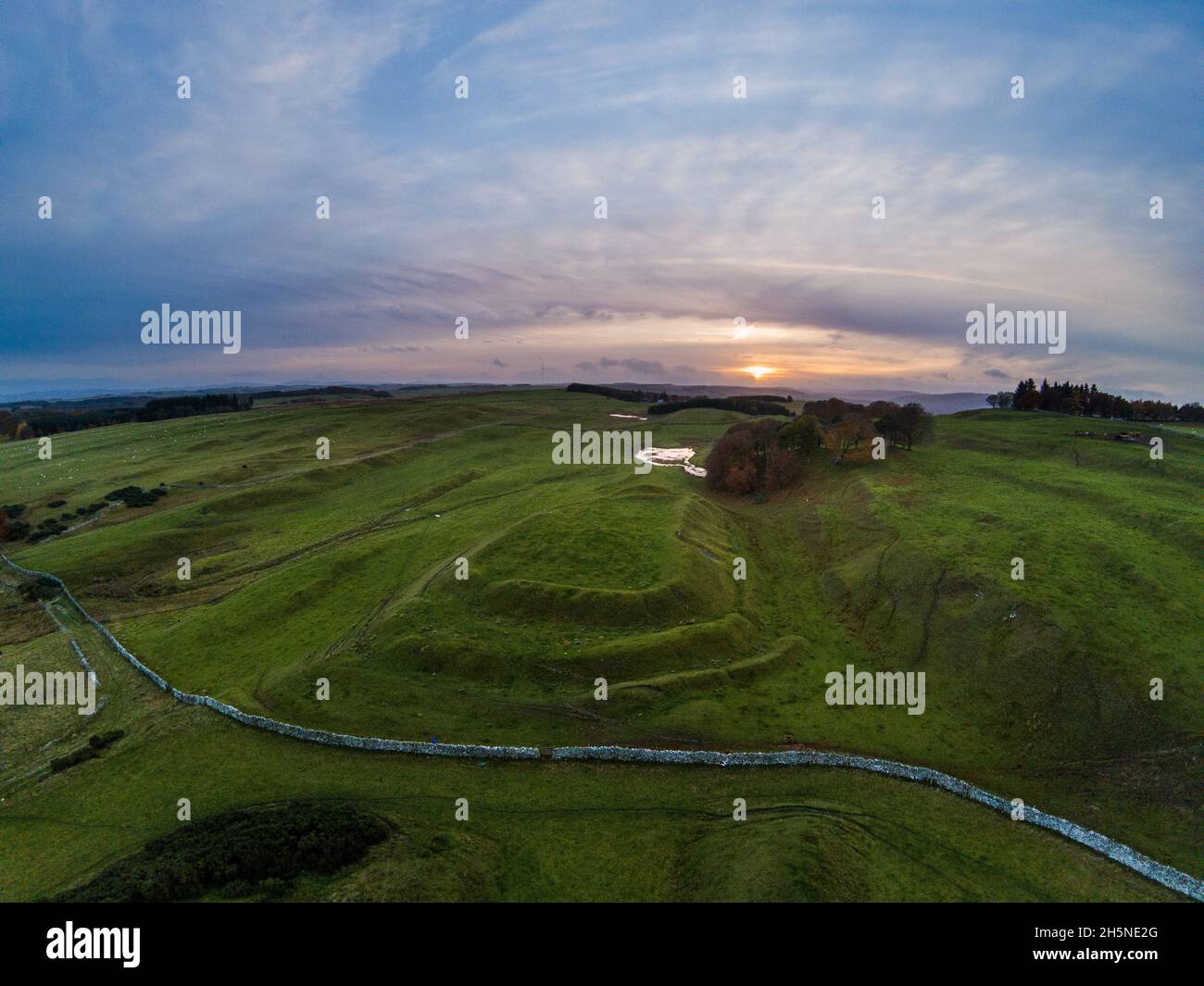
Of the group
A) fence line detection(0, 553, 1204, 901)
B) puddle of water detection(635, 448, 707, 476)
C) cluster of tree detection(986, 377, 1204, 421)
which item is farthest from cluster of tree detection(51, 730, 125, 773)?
cluster of tree detection(986, 377, 1204, 421)

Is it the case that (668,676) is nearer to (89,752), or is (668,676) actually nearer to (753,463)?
(89,752)

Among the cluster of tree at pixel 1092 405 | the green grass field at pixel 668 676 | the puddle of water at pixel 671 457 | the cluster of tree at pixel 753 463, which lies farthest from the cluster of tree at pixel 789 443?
the cluster of tree at pixel 1092 405

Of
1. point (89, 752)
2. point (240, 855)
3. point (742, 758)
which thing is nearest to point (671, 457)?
point (742, 758)

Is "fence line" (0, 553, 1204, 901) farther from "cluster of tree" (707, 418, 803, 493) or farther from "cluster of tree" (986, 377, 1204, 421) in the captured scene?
"cluster of tree" (986, 377, 1204, 421)

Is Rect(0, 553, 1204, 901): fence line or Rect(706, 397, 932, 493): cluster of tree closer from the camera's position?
Rect(0, 553, 1204, 901): fence line

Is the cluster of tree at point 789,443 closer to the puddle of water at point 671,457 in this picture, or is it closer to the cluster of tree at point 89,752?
the puddle of water at point 671,457

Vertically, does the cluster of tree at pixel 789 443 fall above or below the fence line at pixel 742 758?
above

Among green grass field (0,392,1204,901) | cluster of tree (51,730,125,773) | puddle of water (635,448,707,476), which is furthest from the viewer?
puddle of water (635,448,707,476)
